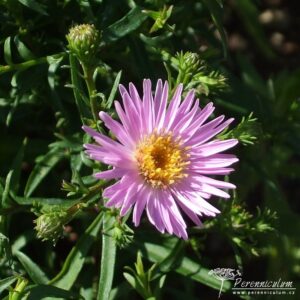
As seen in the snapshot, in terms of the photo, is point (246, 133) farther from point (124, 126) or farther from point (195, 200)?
point (124, 126)

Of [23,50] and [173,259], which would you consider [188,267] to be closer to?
[173,259]

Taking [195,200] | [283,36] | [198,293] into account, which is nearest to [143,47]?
[195,200]

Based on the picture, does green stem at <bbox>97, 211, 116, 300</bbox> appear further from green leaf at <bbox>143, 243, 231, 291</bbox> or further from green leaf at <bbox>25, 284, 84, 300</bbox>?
green leaf at <bbox>143, 243, 231, 291</bbox>

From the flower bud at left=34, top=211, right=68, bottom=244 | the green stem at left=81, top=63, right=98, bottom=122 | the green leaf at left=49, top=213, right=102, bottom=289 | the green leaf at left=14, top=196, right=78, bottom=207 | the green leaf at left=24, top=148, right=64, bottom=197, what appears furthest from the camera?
the green leaf at left=24, top=148, right=64, bottom=197

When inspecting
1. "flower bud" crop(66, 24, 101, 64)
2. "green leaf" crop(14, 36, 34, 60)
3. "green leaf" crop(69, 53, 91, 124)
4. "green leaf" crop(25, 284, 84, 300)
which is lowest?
"green leaf" crop(25, 284, 84, 300)

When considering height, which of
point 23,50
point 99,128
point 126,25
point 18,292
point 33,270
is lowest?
point 18,292

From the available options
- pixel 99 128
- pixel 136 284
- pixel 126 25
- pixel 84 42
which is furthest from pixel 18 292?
pixel 126 25

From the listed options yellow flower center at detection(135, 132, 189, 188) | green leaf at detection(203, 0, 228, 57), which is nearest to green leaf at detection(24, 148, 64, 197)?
yellow flower center at detection(135, 132, 189, 188)
